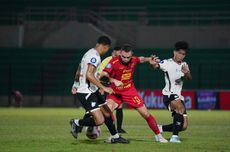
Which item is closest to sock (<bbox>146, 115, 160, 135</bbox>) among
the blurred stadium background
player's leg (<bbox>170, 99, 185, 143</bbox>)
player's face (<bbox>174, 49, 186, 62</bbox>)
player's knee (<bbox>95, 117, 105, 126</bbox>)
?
player's leg (<bbox>170, 99, 185, 143</bbox>)

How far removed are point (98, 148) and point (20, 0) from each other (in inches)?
1402

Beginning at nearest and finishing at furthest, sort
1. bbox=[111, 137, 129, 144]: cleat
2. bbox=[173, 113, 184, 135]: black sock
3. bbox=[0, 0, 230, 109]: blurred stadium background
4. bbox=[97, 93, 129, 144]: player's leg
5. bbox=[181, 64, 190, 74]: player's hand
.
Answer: bbox=[111, 137, 129, 144]: cleat < bbox=[97, 93, 129, 144]: player's leg < bbox=[173, 113, 184, 135]: black sock < bbox=[181, 64, 190, 74]: player's hand < bbox=[0, 0, 230, 109]: blurred stadium background

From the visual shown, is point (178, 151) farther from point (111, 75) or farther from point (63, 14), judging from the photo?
point (63, 14)

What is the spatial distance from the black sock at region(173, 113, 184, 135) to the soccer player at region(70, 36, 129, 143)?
4.28 feet

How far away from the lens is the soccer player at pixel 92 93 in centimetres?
1328

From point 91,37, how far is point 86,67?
29031mm

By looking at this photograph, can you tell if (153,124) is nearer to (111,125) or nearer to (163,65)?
(111,125)

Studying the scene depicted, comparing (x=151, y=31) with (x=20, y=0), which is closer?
(x=151, y=31)

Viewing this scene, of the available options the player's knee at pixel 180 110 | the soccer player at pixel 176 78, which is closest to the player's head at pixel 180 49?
the soccer player at pixel 176 78

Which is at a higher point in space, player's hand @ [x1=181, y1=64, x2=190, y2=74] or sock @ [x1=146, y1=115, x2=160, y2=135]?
player's hand @ [x1=181, y1=64, x2=190, y2=74]

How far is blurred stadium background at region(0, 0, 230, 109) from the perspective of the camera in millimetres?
39125

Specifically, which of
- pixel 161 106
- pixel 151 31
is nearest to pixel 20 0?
pixel 151 31

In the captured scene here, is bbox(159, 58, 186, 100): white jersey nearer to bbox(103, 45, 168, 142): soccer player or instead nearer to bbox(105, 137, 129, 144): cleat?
bbox(103, 45, 168, 142): soccer player

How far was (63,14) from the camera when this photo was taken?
44.2 m
